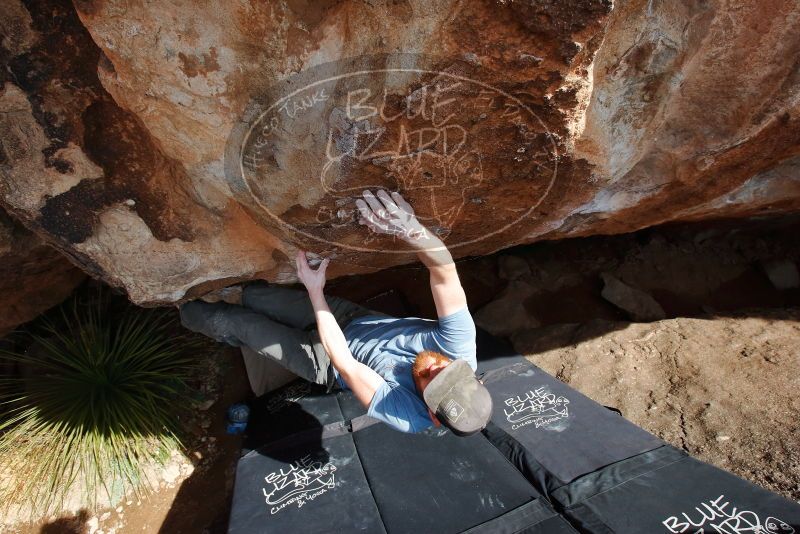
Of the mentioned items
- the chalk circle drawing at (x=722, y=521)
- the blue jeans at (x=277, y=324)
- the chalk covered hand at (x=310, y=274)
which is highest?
the chalk covered hand at (x=310, y=274)

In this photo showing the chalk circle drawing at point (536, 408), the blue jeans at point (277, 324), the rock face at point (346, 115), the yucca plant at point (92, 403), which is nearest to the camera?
the rock face at point (346, 115)

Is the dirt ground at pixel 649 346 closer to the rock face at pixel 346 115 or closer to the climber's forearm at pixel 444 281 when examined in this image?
the rock face at pixel 346 115

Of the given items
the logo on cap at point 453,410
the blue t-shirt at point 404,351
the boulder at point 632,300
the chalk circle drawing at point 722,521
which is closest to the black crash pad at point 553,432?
the chalk circle drawing at point 722,521

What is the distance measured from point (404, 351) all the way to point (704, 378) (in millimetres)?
1988

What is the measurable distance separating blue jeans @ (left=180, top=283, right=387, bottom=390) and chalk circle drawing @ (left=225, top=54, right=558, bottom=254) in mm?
664

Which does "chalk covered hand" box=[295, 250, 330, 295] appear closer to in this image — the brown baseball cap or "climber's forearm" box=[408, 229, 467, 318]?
"climber's forearm" box=[408, 229, 467, 318]

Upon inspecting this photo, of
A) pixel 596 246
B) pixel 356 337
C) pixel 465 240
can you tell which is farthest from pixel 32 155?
pixel 596 246

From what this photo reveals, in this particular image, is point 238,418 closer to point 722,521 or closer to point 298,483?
point 298,483

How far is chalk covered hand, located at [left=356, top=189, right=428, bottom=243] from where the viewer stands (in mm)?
1659

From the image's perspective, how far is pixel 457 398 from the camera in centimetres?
157

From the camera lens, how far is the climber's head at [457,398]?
1553 millimetres

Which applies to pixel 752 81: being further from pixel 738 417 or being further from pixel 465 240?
pixel 738 417

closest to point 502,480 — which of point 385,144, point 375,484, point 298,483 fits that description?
point 375,484

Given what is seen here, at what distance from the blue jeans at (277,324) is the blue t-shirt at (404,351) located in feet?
0.80
